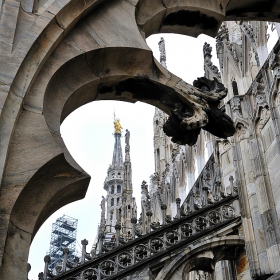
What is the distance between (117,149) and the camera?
6569 cm

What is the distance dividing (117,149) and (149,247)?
56107 mm

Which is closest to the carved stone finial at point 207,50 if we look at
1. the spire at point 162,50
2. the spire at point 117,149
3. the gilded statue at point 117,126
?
the spire at point 162,50

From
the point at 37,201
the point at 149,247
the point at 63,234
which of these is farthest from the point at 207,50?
the point at 63,234

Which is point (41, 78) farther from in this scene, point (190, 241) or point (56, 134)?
point (190, 241)

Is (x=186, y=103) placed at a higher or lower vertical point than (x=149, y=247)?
lower

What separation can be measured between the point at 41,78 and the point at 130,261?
22.8ft

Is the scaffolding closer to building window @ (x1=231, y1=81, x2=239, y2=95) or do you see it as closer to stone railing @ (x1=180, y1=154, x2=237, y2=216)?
stone railing @ (x1=180, y1=154, x2=237, y2=216)

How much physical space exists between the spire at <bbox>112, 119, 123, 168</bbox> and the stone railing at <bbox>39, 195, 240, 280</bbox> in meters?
49.6

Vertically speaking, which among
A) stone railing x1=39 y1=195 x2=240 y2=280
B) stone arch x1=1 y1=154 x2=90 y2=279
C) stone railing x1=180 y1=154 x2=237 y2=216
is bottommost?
stone arch x1=1 y1=154 x2=90 y2=279

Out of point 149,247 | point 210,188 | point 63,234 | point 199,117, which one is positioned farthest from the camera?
point 63,234

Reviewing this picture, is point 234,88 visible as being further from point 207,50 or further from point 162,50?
point 162,50

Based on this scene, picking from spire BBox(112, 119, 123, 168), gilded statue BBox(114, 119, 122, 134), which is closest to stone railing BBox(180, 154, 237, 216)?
spire BBox(112, 119, 123, 168)

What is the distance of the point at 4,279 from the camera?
7.68 ft

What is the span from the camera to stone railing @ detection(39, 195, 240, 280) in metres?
9.09
